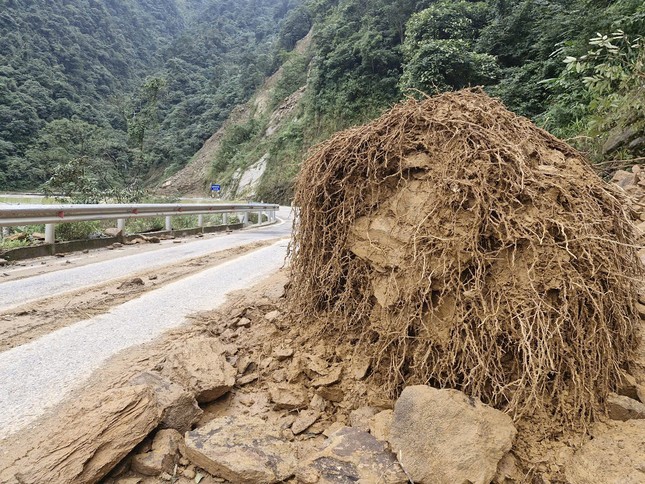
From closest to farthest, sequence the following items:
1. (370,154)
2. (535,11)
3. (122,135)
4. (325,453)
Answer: (325,453), (370,154), (535,11), (122,135)

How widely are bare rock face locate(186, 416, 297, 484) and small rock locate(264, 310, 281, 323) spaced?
3.87 ft

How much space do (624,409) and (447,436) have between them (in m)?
0.98

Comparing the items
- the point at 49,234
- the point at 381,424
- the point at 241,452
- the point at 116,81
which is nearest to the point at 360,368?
the point at 381,424

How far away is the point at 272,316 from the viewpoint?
3.33 meters

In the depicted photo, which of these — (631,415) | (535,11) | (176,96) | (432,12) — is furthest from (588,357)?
(176,96)

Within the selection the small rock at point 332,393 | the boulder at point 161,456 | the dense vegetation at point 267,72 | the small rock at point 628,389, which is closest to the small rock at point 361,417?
the small rock at point 332,393

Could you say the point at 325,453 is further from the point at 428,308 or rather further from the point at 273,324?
the point at 273,324

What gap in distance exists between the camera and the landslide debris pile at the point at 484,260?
1.98 metres

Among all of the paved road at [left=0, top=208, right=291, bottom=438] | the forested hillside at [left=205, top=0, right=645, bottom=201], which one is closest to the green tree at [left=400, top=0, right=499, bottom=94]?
the forested hillside at [left=205, top=0, right=645, bottom=201]

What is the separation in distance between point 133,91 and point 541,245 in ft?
276

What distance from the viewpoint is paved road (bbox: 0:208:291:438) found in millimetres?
2295

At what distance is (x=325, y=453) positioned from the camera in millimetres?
1852

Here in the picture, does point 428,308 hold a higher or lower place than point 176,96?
lower

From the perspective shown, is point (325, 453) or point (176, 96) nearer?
point (325, 453)
